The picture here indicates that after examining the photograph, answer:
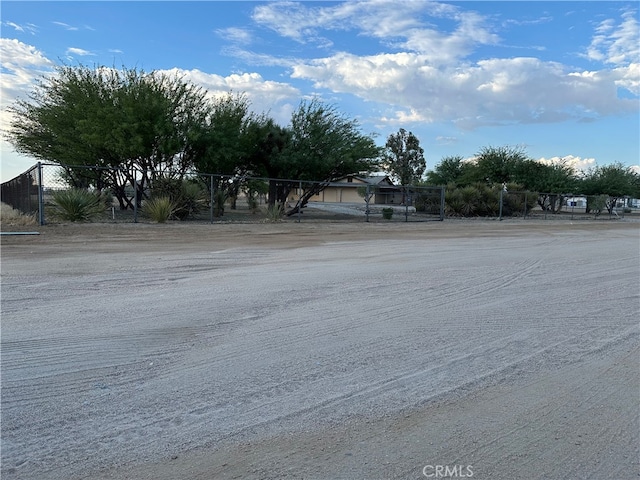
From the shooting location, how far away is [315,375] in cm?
438

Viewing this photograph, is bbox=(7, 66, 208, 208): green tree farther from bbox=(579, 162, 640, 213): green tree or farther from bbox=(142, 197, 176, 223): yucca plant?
bbox=(579, 162, 640, 213): green tree

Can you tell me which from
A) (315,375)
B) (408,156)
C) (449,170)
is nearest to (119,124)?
(315,375)

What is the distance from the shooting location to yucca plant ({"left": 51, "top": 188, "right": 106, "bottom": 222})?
1808cm

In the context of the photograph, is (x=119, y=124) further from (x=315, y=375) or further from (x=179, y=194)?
(x=315, y=375)

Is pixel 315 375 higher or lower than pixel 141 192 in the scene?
lower

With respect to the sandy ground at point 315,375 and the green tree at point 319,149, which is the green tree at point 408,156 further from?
the sandy ground at point 315,375

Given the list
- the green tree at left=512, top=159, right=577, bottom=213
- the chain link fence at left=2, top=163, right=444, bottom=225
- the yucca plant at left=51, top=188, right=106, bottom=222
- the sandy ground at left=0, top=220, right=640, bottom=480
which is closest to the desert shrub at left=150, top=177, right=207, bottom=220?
the chain link fence at left=2, top=163, right=444, bottom=225

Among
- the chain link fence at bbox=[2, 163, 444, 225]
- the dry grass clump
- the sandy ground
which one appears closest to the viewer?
the sandy ground

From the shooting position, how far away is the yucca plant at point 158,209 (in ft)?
65.3

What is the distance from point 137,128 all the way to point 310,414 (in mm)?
19486

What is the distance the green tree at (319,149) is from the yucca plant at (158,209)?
23.5 ft

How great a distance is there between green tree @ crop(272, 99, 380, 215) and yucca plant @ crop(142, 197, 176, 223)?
7.18 m

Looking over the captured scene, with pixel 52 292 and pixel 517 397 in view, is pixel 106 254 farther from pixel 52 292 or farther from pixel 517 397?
pixel 517 397

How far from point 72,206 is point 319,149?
12.6 metres
